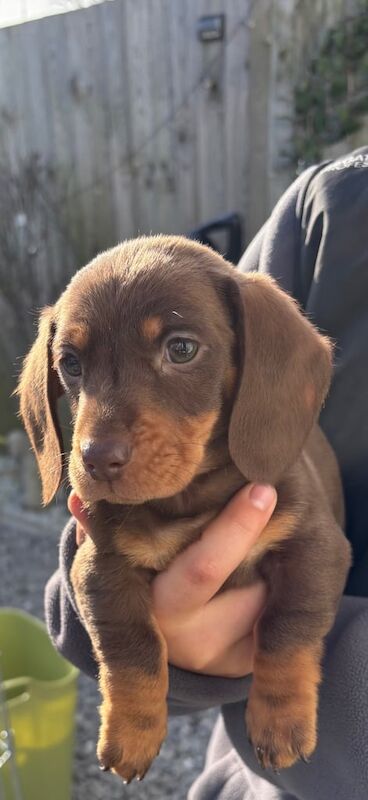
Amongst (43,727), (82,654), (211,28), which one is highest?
(211,28)

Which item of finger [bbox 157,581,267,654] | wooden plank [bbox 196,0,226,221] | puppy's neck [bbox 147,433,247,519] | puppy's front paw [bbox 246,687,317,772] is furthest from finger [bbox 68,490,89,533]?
wooden plank [bbox 196,0,226,221]

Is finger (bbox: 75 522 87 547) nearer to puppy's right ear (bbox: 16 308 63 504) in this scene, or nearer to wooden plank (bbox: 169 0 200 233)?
puppy's right ear (bbox: 16 308 63 504)

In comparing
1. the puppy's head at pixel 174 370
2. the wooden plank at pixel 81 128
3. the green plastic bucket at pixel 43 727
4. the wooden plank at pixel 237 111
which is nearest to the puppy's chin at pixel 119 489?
the puppy's head at pixel 174 370

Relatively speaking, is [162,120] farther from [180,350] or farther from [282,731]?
[282,731]

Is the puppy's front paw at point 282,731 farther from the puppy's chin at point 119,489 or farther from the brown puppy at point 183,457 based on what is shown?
the puppy's chin at point 119,489

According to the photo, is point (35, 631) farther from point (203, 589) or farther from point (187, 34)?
point (187, 34)

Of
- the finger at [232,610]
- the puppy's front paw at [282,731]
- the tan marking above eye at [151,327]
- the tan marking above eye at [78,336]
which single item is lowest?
the puppy's front paw at [282,731]

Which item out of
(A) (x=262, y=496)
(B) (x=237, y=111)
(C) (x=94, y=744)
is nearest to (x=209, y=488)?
(A) (x=262, y=496)
